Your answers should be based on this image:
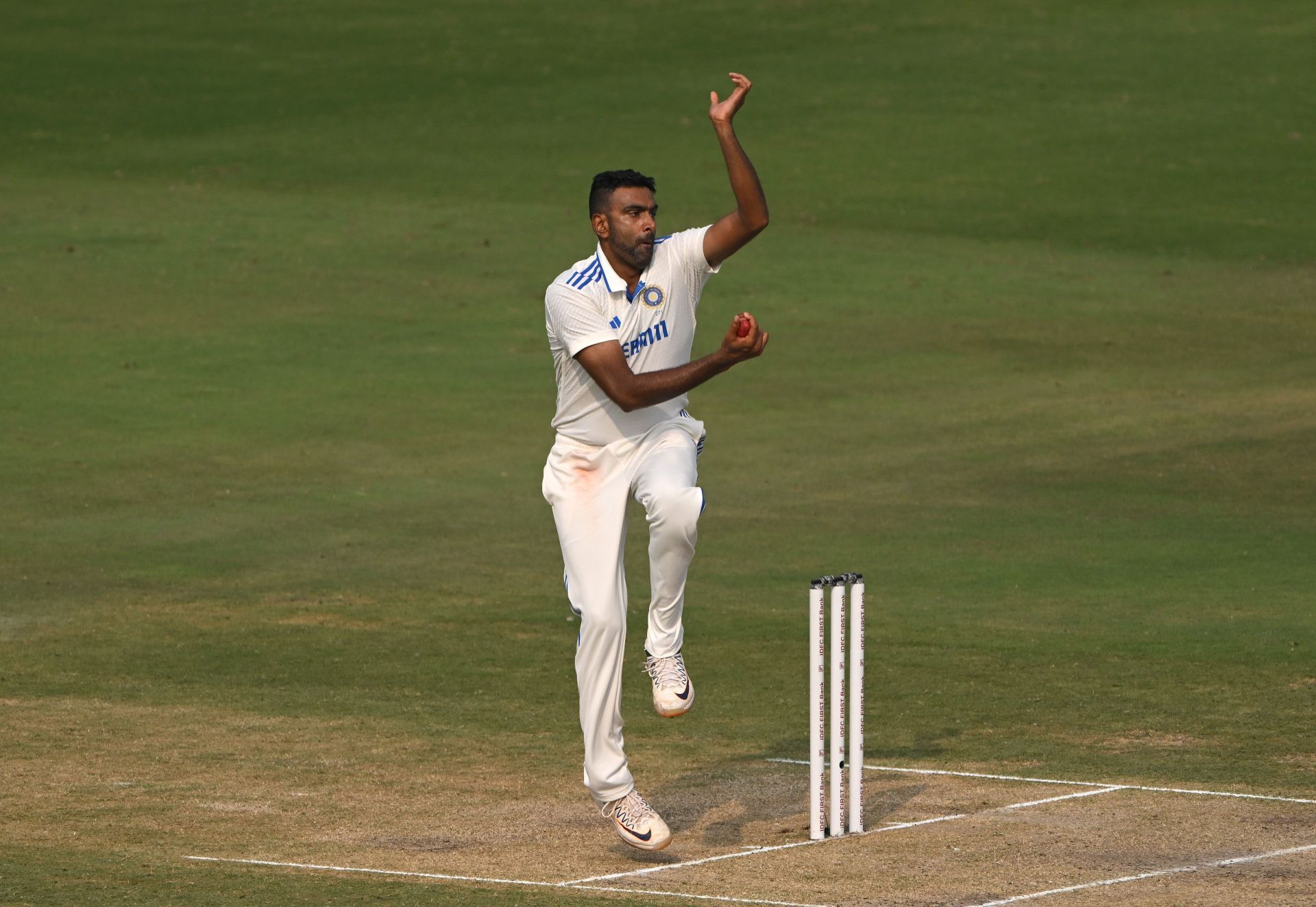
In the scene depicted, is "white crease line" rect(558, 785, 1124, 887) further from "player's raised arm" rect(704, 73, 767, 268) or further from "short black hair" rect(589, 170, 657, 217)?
"short black hair" rect(589, 170, 657, 217)

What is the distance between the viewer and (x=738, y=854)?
30.8 ft

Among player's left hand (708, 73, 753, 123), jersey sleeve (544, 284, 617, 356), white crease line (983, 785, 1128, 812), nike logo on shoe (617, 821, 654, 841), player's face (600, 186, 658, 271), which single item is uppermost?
player's left hand (708, 73, 753, 123)

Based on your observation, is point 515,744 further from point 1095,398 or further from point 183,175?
point 183,175

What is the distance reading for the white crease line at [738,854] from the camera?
355 inches

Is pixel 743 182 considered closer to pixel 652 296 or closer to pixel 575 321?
pixel 652 296

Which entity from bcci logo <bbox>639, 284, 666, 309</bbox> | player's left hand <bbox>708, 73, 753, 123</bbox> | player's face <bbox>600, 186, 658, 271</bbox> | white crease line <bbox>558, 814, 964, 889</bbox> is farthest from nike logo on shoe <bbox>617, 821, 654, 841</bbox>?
player's left hand <bbox>708, 73, 753, 123</bbox>

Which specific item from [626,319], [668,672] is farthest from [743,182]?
[668,672]

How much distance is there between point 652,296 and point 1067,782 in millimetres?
3074

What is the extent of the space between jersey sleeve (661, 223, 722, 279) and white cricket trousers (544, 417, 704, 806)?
69 centimetres

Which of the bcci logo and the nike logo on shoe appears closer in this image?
the nike logo on shoe

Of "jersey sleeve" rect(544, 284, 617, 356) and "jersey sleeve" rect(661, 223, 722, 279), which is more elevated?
"jersey sleeve" rect(661, 223, 722, 279)

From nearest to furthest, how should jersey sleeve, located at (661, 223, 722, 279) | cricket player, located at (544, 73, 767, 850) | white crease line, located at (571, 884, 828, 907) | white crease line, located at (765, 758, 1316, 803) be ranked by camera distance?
white crease line, located at (571, 884, 828, 907) → cricket player, located at (544, 73, 767, 850) → jersey sleeve, located at (661, 223, 722, 279) → white crease line, located at (765, 758, 1316, 803)

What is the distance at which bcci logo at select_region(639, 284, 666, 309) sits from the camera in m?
9.54

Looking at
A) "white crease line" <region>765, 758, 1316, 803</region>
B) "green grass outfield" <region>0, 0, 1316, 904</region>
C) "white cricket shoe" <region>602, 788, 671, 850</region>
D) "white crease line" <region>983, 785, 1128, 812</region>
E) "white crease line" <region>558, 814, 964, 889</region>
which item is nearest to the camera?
"white crease line" <region>558, 814, 964, 889</region>
